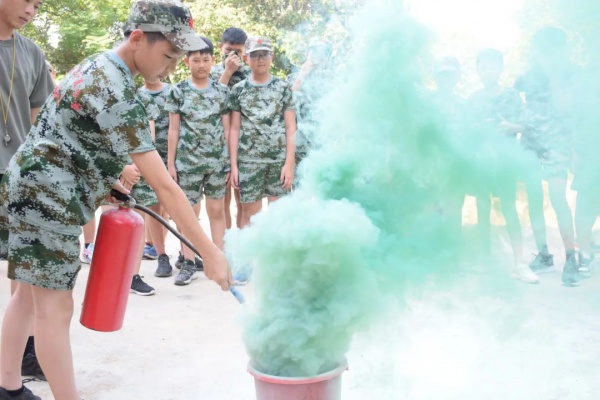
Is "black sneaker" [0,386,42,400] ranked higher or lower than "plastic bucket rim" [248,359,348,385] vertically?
lower

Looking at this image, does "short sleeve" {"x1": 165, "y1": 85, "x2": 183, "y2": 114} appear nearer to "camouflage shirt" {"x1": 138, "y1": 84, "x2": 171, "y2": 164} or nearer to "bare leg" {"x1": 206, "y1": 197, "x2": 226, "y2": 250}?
"camouflage shirt" {"x1": 138, "y1": 84, "x2": 171, "y2": 164}

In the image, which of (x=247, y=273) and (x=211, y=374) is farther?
(x=211, y=374)

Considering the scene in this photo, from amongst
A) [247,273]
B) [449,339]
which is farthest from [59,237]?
[449,339]

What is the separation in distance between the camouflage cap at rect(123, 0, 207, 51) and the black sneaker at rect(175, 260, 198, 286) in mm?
2637

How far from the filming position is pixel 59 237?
82.9 inches

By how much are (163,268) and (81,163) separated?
8.80ft

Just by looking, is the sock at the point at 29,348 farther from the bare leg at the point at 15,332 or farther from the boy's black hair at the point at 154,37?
the boy's black hair at the point at 154,37

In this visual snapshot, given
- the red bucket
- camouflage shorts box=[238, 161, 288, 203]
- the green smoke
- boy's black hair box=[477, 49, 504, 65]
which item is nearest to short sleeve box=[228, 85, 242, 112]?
camouflage shorts box=[238, 161, 288, 203]

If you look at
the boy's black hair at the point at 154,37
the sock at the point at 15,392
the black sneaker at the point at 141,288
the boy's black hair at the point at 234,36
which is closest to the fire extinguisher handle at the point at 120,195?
the boy's black hair at the point at 154,37

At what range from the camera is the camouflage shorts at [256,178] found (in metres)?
4.53

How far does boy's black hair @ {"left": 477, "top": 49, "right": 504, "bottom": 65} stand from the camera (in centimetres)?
274

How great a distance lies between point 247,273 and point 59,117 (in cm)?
94

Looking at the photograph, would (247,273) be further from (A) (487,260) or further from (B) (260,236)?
(A) (487,260)

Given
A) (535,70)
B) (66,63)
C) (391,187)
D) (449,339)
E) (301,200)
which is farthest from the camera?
(66,63)
